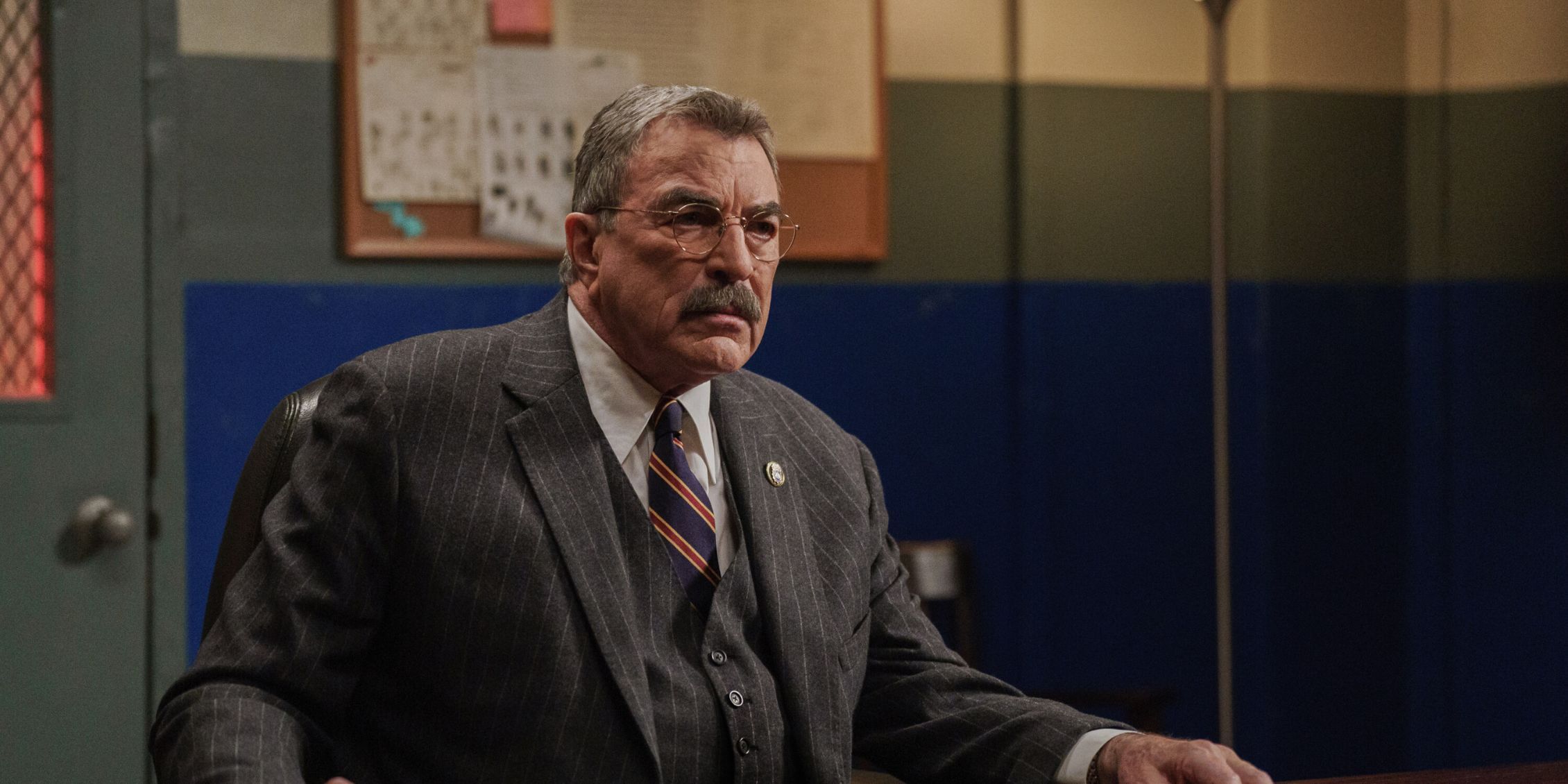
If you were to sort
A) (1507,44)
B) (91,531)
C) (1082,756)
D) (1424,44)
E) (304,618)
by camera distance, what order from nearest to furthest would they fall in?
(304,618) < (1082,756) < (91,531) < (1507,44) < (1424,44)

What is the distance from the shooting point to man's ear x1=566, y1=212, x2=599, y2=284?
1670mm

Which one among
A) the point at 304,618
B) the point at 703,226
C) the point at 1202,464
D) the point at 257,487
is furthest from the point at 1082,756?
the point at 1202,464

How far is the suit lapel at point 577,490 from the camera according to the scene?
1.49 metres

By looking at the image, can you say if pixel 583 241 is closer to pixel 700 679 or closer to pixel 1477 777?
pixel 700 679

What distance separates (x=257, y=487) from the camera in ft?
5.38

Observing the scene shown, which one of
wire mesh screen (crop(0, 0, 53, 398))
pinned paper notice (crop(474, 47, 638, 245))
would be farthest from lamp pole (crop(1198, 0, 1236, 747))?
wire mesh screen (crop(0, 0, 53, 398))

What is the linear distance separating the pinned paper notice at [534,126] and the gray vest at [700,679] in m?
1.43

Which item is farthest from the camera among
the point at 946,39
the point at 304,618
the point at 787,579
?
the point at 946,39

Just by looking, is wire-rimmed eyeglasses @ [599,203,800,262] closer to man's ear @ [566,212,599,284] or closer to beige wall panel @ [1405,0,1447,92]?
man's ear @ [566,212,599,284]

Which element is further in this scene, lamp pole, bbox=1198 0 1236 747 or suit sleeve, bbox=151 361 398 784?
lamp pole, bbox=1198 0 1236 747

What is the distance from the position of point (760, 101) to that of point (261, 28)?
1.00 metres

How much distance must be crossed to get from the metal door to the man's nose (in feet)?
5.26

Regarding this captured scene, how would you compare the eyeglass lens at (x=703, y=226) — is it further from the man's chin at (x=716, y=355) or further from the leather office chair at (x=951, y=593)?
the leather office chair at (x=951, y=593)

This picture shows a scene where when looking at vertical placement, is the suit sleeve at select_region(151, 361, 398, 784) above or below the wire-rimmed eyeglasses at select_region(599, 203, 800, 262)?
below
